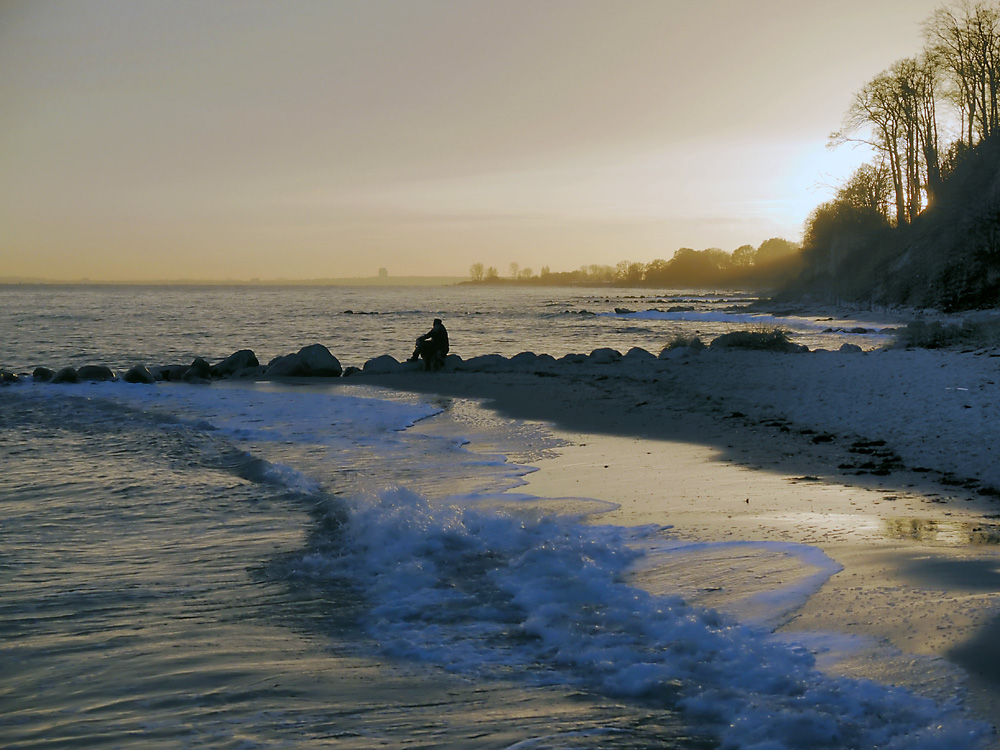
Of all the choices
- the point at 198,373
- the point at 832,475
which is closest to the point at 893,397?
the point at 832,475

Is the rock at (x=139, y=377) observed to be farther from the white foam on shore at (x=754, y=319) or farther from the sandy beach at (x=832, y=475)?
the white foam on shore at (x=754, y=319)

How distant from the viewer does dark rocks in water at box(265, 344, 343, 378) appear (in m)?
20.3

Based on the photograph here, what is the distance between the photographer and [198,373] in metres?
20.4

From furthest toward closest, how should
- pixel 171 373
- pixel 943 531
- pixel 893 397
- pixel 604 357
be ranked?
pixel 604 357, pixel 171 373, pixel 893 397, pixel 943 531

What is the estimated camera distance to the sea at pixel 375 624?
10.6ft

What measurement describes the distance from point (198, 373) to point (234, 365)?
126cm

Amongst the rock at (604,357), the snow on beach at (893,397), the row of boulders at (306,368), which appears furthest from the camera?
the rock at (604,357)

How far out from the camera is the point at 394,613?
4645mm

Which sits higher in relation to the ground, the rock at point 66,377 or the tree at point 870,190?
the tree at point 870,190

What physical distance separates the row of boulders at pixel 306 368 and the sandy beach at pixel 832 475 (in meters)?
2.79

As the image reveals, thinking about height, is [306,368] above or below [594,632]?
above

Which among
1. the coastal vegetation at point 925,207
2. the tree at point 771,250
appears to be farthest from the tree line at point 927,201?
the tree at point 771,250

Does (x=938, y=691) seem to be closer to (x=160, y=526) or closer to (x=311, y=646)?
(x=311, y=646)

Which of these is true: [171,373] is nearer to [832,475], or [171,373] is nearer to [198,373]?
[198,373]
